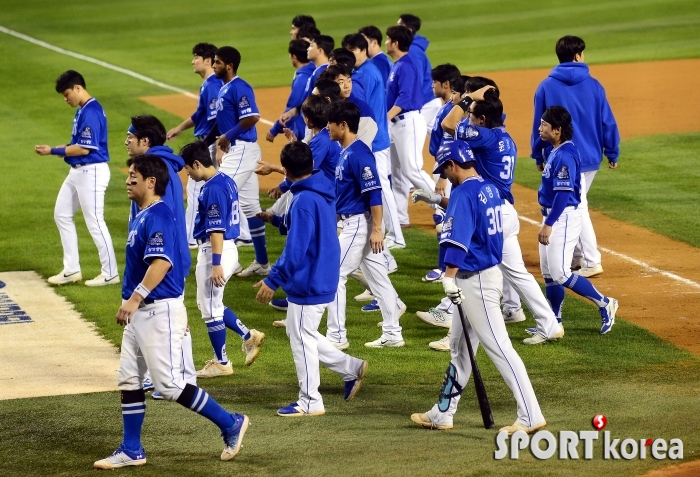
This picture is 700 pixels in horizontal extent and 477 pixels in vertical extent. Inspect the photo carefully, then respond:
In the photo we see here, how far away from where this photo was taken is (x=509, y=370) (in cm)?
702

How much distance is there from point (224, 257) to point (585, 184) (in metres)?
3.78

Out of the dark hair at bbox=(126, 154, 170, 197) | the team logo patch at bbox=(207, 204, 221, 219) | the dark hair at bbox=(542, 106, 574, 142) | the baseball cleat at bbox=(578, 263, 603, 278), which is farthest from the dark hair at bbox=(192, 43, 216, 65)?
the dark hair at bbox=(126, 154, 170, 197)

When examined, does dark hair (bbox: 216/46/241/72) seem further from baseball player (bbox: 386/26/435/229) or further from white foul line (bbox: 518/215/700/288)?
white foul line (bbox: 518/215/700/288)

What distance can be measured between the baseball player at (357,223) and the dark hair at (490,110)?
3.02 ft

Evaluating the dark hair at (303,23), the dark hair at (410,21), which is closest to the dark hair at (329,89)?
the dark hair at (303,23)

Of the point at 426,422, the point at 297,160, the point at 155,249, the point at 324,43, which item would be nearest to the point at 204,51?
the point at 324,43

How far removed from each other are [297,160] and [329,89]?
7.32 ft

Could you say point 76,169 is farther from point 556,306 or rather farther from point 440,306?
point 556,306

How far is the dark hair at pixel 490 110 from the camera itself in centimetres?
876

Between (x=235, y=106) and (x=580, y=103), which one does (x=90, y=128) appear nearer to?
(x=235, y=106)

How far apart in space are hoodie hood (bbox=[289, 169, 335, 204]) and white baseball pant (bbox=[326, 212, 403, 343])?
1472 millimetres

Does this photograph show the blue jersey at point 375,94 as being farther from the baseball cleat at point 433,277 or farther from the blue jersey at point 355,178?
the blue jersey at point 355,178

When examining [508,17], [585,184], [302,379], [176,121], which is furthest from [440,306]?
[508,17]

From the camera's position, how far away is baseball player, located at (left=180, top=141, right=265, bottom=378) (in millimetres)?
8414
